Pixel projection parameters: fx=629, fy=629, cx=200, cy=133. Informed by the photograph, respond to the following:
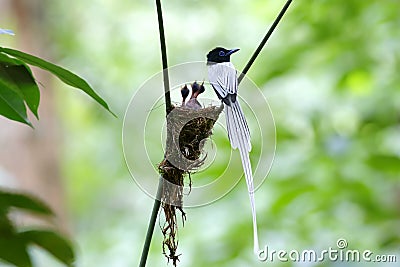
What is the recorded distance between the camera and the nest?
316 millimetres

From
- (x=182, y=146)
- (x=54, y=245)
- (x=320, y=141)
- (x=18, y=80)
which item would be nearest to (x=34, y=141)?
(x=320, y=141)

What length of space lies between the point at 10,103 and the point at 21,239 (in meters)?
0.18

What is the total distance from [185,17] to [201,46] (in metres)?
0.21

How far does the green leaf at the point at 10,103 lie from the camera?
1.24 feet

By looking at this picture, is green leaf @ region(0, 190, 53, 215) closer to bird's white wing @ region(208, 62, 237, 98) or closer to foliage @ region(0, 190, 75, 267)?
foliage @ region(0, 190, 75, 267)

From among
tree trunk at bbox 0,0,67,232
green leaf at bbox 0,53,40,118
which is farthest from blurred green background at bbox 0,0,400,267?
green leaf at bbox 0,53,40,118

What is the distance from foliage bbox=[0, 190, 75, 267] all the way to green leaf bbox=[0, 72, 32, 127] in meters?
0.16

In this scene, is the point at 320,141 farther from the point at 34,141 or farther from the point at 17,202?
the point at 34,141

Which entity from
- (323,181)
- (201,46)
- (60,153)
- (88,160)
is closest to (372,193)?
(323,181)

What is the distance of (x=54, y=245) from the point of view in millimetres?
579

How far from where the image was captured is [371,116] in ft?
4.12

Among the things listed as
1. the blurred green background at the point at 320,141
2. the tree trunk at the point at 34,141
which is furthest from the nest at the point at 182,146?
the tree trunk at the point at 34,141

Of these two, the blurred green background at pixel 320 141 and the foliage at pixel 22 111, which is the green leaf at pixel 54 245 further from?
the blurred green background at pixel 320 141

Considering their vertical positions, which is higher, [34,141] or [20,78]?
[34,141]
